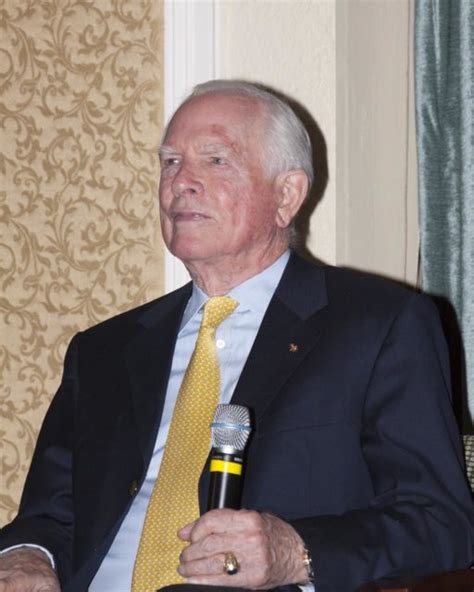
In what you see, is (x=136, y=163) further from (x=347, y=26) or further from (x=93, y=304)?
(x=347, y=26)

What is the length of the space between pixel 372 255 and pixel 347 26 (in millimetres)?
657

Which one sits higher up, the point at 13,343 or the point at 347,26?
the point at 347,26

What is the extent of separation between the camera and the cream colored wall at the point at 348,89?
3172 millimetres

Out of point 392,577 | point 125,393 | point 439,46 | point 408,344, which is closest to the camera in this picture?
point 392,577

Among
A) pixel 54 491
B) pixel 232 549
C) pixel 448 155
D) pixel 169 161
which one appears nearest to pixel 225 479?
pixel 232 549

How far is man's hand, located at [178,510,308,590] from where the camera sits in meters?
1.80

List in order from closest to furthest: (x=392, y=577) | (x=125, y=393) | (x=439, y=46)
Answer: (x=392, y=577), (x=125, y=393), (x=439, y=46)

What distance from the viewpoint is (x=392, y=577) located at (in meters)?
1.96

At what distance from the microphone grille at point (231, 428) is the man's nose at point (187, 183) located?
27.3 inches

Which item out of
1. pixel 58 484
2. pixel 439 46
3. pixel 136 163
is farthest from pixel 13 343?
pixel 439 46

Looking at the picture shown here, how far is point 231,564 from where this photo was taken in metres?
1.82

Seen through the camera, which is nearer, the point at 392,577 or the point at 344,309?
the point at 392,577

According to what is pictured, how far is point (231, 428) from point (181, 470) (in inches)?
18.7

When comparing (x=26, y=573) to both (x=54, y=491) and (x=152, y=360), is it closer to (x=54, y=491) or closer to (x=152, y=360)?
(x=54, y=491)
